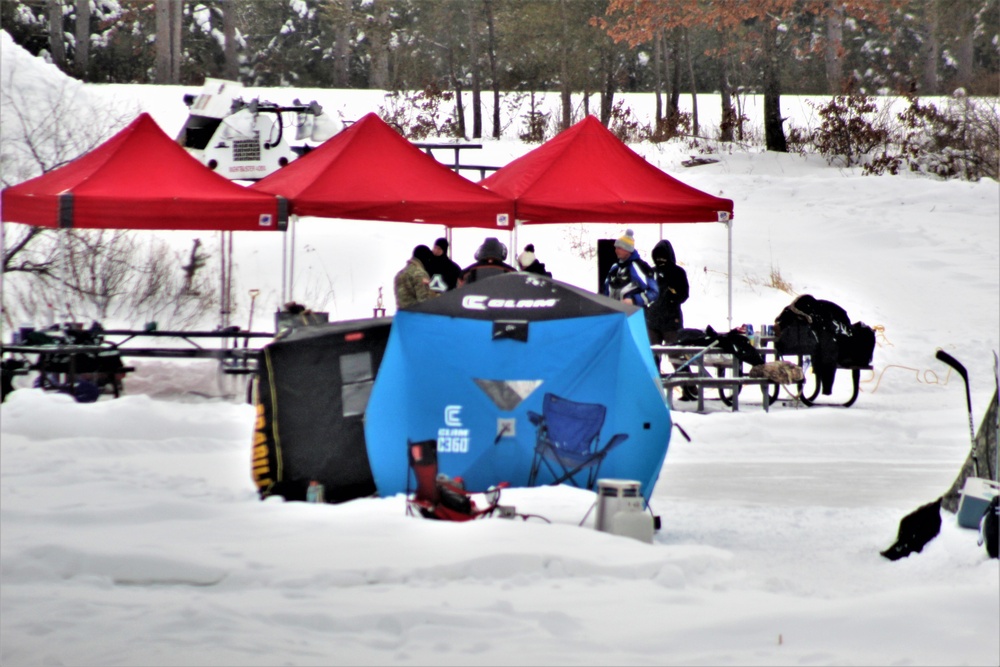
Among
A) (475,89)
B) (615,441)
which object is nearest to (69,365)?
(615,441)

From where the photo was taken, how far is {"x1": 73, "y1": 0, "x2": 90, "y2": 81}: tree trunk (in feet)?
107

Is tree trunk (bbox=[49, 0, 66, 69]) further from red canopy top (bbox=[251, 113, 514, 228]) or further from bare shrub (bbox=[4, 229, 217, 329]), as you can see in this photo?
red canopy top (bbox=[251, 113, 514, 228])

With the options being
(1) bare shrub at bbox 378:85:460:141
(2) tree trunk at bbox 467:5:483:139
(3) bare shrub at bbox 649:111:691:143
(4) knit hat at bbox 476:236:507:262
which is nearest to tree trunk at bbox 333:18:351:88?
(1) bare shrub at bbox 378:85:460:141

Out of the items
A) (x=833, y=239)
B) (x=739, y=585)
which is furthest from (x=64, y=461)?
(x=833, y=239)

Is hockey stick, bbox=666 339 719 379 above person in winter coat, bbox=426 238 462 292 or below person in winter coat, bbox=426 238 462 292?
below

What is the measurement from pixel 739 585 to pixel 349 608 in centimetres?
187

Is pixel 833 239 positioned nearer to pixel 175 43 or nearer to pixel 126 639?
pixel 126 639

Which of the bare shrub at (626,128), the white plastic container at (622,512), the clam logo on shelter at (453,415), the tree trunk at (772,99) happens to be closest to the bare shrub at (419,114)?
the bare shrub at (626,128)

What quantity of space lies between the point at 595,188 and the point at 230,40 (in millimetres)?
24950

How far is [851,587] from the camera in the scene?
19.6 feet

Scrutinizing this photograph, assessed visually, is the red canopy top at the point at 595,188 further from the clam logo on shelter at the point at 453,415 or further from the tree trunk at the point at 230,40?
the tree trunk at the point at 230,40

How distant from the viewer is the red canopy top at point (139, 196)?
1230cm

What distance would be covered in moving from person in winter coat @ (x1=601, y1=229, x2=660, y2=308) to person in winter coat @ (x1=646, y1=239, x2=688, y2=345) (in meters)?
0.54

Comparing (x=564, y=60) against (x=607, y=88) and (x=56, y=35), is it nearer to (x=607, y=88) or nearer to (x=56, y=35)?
(x=607, y=88)
